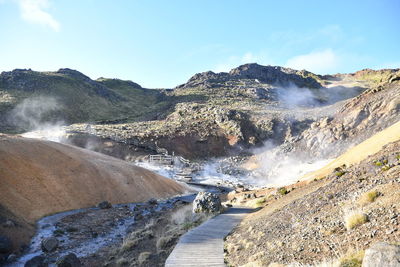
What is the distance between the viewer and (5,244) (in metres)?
14.0

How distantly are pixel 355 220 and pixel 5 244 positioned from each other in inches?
646

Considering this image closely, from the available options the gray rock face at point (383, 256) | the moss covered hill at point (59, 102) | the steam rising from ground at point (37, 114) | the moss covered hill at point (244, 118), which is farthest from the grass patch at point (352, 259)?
the moss covered hill at point (59, 102)

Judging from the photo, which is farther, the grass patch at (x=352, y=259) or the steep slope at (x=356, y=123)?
the steep slope at (x=356, y=123)

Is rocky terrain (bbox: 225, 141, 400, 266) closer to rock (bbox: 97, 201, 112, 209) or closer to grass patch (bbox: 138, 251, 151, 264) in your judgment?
grass patch (bbox: 138, 251, 151, 264)

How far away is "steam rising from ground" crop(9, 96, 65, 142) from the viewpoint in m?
65.3

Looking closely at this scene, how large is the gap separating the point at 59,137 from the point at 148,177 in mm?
24582

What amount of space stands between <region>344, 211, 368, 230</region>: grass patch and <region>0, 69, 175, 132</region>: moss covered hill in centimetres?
6908

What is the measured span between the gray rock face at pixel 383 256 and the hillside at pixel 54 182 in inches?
690

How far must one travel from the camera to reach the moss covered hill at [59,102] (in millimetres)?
69375

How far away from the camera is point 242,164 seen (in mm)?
54031

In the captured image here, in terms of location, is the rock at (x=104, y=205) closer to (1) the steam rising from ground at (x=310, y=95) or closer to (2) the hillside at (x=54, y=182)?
(2) the hillside at (x=54, y=182)

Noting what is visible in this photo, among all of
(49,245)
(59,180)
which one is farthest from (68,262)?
(59,180)

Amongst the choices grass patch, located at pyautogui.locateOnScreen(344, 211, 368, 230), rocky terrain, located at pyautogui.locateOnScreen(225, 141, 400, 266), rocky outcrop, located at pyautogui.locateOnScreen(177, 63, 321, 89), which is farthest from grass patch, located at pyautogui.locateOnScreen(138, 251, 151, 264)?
rocky outcrop, located at pyautogui.locateOnScreen(177, 63, 321, 89)

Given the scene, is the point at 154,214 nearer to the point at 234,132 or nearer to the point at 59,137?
the point at 59,137
